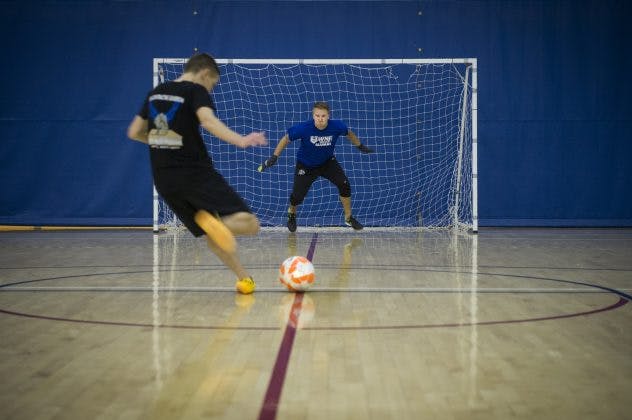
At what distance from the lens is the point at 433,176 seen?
13773mm

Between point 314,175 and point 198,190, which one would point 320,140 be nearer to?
point 314,175

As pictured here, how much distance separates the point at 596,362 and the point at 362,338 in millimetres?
1136

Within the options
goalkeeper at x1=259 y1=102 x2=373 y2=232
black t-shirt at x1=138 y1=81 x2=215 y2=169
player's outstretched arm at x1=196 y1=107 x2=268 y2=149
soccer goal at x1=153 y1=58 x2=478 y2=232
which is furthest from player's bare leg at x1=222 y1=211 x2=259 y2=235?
soccer goal at x1=153 y1=58 x2=478 y2=232

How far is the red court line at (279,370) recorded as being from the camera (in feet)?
9.04

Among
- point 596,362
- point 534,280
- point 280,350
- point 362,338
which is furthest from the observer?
point 534,280

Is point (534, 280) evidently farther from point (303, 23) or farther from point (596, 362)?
point (303, 23)

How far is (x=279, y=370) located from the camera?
3.31m

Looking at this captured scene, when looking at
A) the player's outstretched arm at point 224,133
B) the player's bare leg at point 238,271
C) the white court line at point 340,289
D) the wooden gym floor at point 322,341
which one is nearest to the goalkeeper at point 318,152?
the wooden gym floor at point 322,341

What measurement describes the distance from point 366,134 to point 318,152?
2567 millimetres

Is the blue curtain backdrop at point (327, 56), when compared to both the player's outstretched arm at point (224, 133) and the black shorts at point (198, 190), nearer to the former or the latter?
the black shorts at point (198, 190)

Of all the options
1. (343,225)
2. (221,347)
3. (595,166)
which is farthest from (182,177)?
(595,166)

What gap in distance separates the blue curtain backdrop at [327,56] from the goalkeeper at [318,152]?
295cm

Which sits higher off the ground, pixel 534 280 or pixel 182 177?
pixel 182 177

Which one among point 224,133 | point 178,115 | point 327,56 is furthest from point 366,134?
point 224,133
